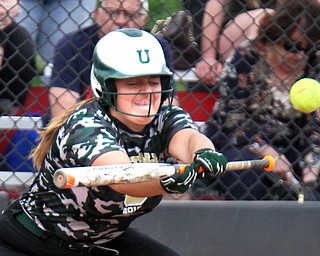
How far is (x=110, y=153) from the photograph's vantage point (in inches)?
104

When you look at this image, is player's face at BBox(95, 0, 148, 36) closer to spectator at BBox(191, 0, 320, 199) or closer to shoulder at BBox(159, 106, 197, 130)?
spectator at BBox(191, 0, 320, 199)

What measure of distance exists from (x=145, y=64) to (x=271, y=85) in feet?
5.92

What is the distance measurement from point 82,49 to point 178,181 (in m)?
2.05

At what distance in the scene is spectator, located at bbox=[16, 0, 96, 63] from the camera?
14.2 ft

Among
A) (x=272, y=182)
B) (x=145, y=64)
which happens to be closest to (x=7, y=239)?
(x=145, y=64)

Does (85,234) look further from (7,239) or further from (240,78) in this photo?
(240,78)

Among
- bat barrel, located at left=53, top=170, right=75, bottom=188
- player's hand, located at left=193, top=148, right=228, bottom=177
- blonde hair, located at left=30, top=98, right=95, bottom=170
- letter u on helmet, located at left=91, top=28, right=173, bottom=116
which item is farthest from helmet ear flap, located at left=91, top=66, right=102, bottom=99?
bat barrel, located at left=53, top=170, right=75, bottom=188

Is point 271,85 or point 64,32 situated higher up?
point 64,32

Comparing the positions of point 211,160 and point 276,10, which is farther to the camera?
point 276,10

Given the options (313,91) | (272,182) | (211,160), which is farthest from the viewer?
(272,182)

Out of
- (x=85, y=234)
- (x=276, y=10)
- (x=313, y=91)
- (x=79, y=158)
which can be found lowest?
(x=313, y=91)

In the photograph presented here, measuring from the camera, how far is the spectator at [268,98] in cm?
443

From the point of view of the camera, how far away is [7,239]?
10.2 feet

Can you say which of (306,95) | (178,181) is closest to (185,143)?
(178,181)
